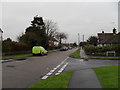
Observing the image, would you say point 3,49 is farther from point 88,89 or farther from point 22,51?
point 88,89

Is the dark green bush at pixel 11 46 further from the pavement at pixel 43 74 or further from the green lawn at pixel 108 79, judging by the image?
the green lawn at pixel 108 79

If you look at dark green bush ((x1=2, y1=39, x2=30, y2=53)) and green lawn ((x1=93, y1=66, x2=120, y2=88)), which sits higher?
dark green bush ((x1=2, y1=39, x2=30, y2=53))

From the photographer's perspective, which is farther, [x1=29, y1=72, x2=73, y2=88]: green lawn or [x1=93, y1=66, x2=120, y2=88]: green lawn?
[x1=29, y1=72, x2=73, y2=88]: green lawn

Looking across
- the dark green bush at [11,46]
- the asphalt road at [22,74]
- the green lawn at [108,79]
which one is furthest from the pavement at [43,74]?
the dark green bush at [11,46]

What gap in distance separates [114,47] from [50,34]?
33.8 meters

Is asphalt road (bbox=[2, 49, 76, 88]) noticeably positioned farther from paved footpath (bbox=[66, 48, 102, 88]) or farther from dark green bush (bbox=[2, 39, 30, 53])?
dark green bush (bbox=[2, 39, 30, 53])

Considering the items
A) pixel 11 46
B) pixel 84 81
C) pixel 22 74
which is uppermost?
pixel 11 46

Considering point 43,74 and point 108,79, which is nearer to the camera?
point 108,79

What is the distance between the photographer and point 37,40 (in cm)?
3881

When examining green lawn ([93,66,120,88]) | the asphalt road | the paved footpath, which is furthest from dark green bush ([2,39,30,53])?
green lawn ([93,66,120,88])

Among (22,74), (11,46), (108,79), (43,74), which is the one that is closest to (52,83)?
(108,79)

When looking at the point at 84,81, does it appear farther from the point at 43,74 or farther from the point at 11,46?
the point at 11,46

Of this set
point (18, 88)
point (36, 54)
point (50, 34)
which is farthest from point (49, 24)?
point (18, 88)

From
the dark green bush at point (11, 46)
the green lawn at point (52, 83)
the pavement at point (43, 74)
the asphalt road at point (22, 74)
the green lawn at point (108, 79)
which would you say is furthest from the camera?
the dark green bush at point (11, 46)
